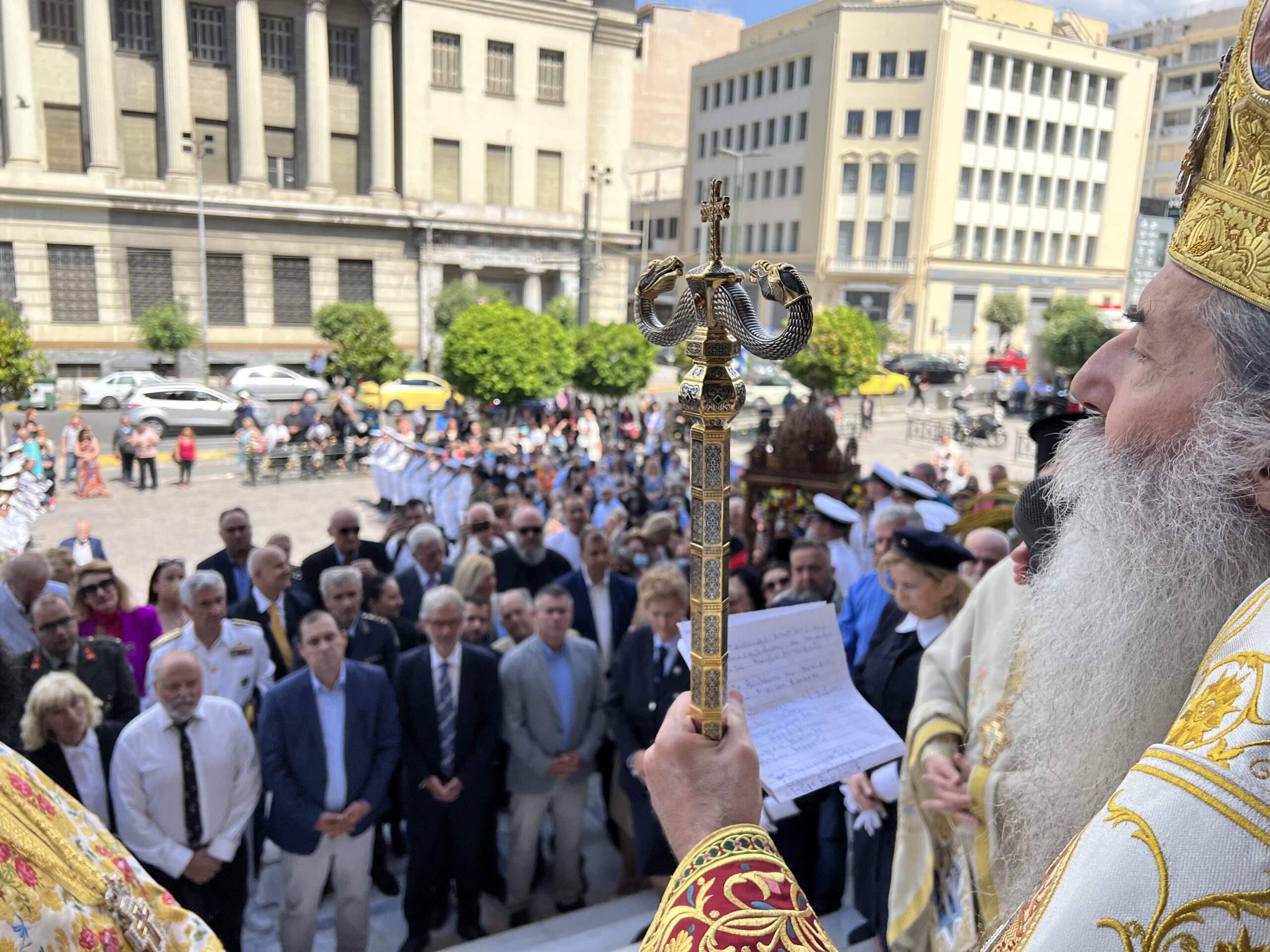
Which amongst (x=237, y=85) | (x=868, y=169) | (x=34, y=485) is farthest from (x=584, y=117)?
(x=34, y=485)

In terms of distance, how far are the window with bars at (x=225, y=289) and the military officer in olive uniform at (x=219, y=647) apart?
34934 mm

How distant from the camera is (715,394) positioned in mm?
1620

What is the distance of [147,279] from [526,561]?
3406 cm

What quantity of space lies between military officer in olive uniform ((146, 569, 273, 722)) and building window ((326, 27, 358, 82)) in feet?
128

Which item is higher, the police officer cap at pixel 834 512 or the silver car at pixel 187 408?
the police officer cap at pixel 834 512

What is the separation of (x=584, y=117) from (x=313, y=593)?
38.8 metres

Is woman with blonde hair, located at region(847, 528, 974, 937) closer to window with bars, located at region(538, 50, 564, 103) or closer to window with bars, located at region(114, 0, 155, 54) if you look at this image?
window with bars, located at region(538, 50, 564, 103)

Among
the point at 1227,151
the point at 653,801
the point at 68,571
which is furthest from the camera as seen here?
the point at 68,571

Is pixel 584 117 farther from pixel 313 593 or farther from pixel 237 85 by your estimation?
pixel 313 593

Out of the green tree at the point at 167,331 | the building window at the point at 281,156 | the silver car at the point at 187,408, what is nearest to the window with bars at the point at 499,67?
the building window at the point at 281,156

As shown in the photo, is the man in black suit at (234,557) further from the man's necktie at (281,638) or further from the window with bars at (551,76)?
the window with bars at (551,76)

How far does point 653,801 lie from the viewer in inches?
65.5

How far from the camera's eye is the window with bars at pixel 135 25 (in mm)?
35312

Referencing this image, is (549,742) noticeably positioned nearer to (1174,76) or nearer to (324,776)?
(324,776)
